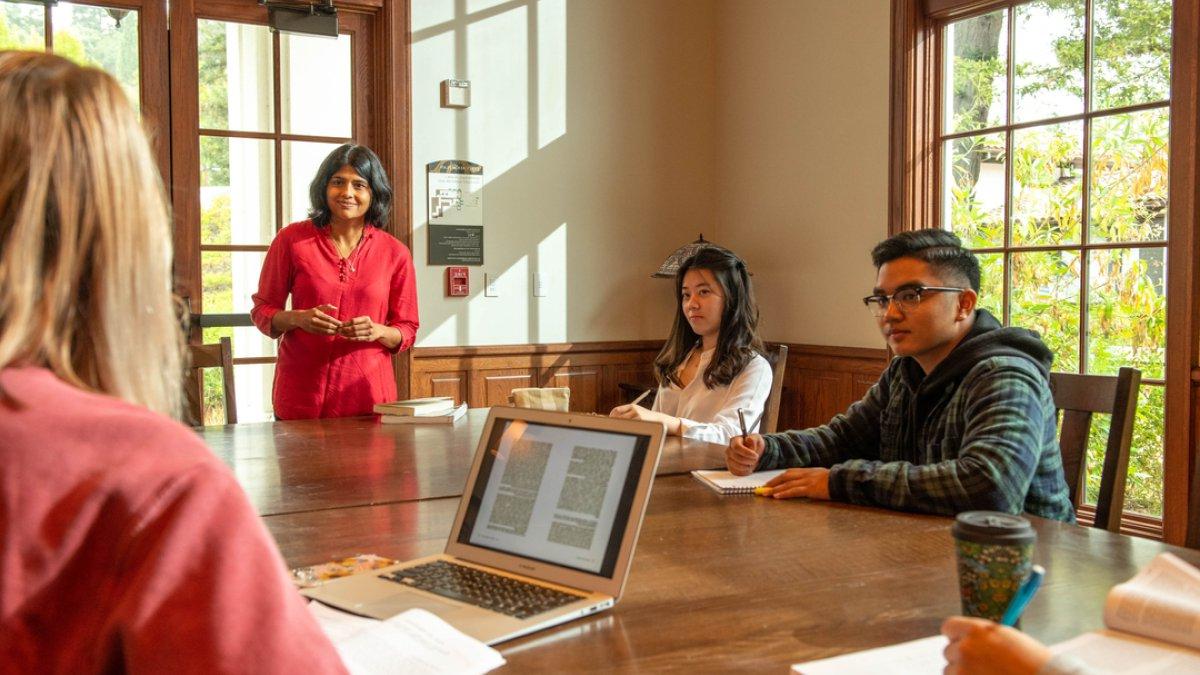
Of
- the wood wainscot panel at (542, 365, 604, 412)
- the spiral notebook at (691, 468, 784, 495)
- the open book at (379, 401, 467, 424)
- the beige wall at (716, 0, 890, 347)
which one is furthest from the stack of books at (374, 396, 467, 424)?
the beige wall at (716, 0, 890, 347)

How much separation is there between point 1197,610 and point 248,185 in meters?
3.63

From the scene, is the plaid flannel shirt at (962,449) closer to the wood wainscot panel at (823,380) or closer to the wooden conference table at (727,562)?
the wooden conference table at (727,562)

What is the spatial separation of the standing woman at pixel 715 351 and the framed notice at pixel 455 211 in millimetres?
1515

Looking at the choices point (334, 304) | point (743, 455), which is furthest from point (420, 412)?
point (743, 455)

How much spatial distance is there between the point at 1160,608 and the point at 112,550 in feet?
3.18

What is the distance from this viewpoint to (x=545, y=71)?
4477 mm

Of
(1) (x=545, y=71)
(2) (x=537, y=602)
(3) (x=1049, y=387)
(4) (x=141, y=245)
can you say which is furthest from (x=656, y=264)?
(4) (x=141, y=245)

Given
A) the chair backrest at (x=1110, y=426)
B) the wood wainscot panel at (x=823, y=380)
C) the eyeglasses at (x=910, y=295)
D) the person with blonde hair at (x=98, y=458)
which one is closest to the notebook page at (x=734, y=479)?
the eyeglasses at (x=910, y=295)

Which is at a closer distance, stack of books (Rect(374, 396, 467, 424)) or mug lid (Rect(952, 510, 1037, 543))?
mug lid (Rect(952, 510, 1037, 543))

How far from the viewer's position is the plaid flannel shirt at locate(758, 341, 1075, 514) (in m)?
1.64

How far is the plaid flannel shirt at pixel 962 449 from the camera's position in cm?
164

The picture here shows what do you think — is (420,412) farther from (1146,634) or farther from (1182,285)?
(1182,285)

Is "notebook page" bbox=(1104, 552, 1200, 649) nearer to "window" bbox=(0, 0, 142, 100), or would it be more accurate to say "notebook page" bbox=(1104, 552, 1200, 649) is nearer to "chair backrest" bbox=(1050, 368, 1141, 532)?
"chair backrest" bbox=(1050, 368, 1141, 532)

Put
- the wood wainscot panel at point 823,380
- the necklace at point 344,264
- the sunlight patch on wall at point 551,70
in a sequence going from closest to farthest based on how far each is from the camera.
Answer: the necklace at point 344,264 → the wood wainscot panel at point 823,380 → the sunlight patch on wall at point 551,70
